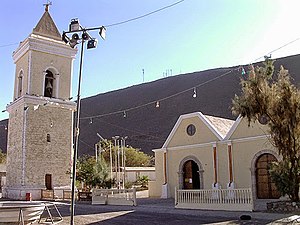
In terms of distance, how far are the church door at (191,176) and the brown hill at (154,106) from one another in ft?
114

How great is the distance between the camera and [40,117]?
94.0 feet

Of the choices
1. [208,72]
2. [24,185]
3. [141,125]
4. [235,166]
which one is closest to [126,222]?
[235,166]

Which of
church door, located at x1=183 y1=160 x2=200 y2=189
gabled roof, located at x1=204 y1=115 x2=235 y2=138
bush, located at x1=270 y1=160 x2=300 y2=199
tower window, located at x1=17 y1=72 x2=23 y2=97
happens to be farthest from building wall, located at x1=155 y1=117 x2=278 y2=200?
tower window, located at x1=17 y1=72 x2=23 y2=97

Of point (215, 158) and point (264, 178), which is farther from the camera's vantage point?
point (215, 158)

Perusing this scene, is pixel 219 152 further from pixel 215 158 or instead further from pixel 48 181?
pixel 48 181

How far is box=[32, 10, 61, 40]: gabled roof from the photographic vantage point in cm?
3022

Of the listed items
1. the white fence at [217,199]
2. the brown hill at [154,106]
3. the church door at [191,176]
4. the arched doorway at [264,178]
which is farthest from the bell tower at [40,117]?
the brown hill at [154,106]

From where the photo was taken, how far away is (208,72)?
86.8m

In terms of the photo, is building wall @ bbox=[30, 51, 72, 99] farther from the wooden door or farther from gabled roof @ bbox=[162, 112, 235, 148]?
gabled roof @ bbox=[162, 112, 235, 148]

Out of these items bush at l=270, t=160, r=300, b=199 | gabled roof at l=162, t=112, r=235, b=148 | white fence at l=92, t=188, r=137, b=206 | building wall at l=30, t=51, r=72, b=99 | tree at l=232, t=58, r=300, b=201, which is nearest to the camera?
bush at l=270, t=160, r=300, b=199

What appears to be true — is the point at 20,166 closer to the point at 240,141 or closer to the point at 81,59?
the point at 240,141

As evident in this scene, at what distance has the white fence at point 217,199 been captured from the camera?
1540 cm

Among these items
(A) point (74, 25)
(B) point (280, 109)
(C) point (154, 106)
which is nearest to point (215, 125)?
(B) point (280, 109)

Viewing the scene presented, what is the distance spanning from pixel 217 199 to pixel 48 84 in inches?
741
